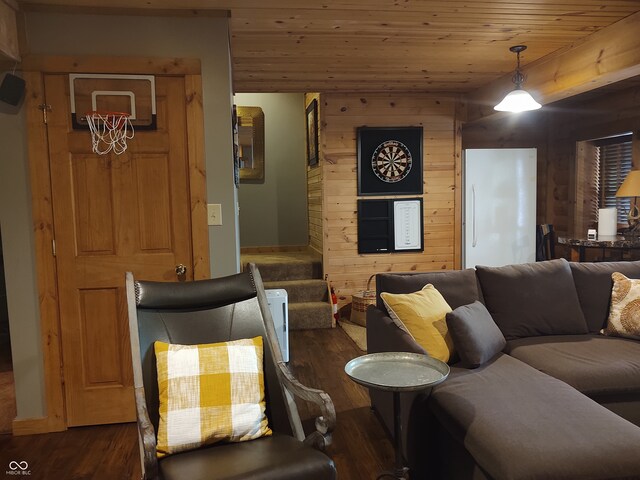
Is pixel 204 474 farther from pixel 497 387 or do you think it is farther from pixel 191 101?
pixel 191 101

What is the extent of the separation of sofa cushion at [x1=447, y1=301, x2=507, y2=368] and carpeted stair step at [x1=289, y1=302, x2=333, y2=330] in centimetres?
266

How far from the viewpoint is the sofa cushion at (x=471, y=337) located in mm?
2463

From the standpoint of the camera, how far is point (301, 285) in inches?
212

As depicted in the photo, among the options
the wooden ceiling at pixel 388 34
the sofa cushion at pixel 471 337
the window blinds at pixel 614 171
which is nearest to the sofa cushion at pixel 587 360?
the sofa cushion at pixel 471 337

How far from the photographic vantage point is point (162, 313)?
2.09m

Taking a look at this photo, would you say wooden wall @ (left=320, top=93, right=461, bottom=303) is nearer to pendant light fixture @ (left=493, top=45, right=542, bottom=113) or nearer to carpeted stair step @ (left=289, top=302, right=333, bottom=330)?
carpeted stair step @ (left=289, top=302, right=333, bottom=330)

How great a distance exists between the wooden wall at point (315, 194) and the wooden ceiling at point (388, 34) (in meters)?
0.77

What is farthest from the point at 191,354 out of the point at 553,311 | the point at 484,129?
the point at 484,129

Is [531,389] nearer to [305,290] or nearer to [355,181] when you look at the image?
[305,290]

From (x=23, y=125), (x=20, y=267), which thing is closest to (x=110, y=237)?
(x=20, y=267)

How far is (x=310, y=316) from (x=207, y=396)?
10.8 ft

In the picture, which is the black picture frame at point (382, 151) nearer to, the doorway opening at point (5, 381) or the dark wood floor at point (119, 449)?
the dark wood floor at point (119, 449)

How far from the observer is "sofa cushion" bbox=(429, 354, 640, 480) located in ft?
5.45

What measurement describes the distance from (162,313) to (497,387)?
4.95 ft
